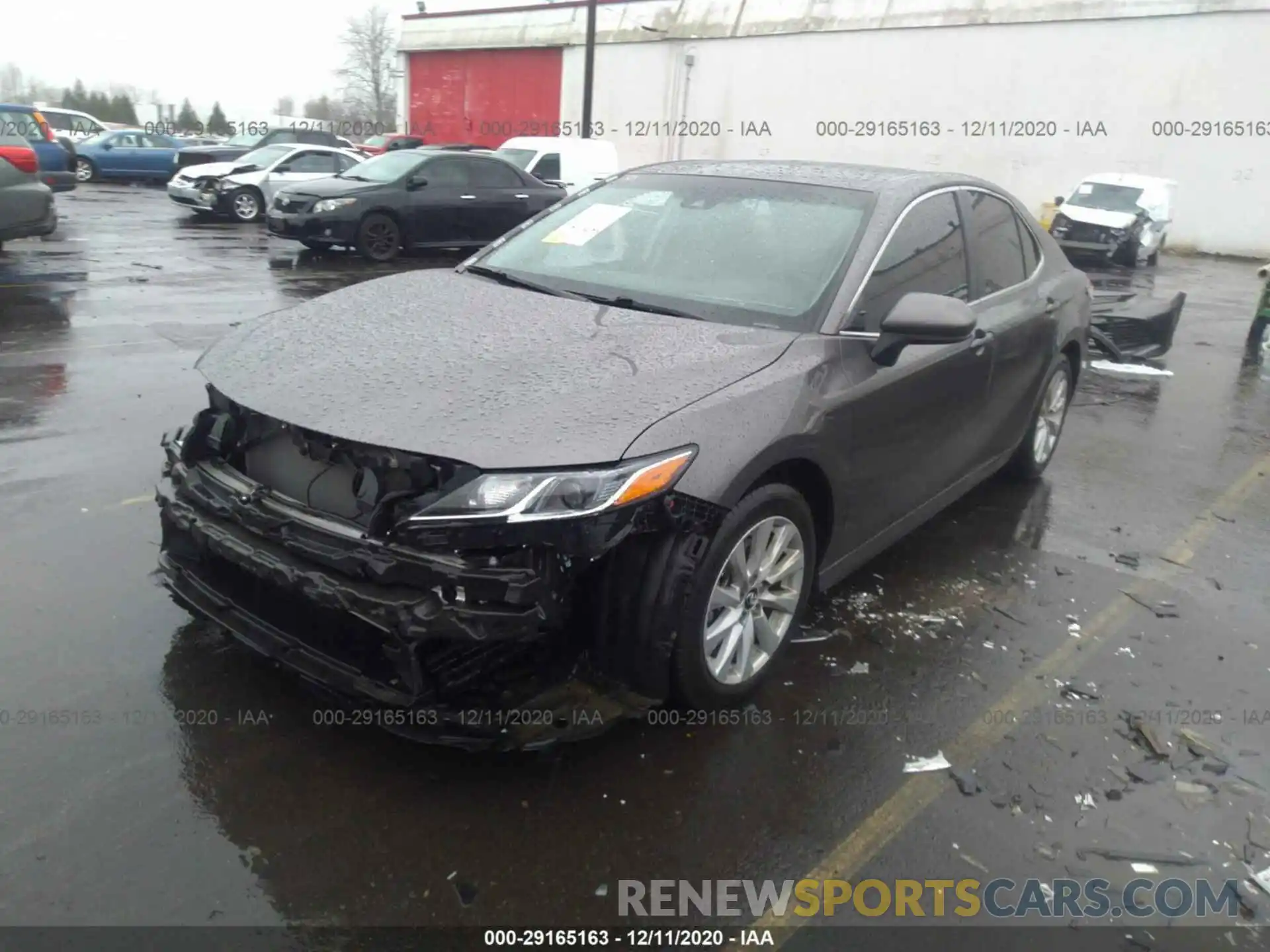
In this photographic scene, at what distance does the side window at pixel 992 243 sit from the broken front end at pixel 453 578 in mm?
2384

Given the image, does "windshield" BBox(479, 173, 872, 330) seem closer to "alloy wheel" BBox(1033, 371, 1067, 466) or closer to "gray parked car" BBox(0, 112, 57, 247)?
"alloy wheel" BBox(1033, 371, 1067, 466)

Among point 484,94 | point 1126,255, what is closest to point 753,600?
point 1126,255

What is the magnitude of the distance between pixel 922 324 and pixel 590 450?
1.41 meters

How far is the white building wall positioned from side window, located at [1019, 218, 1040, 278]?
23.7 meters

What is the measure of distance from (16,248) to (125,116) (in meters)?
64.1

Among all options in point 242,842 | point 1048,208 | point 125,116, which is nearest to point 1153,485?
point 242,842

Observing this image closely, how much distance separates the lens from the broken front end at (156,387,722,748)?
259cm

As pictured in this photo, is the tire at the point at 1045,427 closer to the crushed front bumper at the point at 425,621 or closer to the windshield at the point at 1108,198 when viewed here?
the crushed front bumper at the point at 425,621

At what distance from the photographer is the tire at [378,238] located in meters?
13.7

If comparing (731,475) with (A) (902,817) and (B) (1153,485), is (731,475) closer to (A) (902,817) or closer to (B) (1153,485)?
(A) (902,817)

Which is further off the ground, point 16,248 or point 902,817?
point 902,817

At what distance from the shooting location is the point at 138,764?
288 centimetres

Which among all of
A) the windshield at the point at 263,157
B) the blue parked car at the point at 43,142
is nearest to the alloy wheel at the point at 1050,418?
the windshield at the point at 263,157

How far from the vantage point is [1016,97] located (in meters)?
27.8
